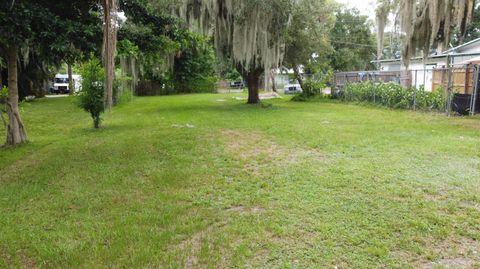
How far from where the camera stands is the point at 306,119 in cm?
1027

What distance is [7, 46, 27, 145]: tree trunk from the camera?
6.84 m

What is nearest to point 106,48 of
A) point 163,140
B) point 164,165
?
point 164,165

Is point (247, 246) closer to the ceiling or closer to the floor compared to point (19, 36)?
closer to the floor

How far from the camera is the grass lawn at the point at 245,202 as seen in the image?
276 cm

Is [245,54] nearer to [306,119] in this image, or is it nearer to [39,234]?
[306,119]

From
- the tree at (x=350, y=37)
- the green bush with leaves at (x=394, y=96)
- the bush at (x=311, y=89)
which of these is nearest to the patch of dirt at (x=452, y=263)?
the green bush with leaves at (x=394, y=96)

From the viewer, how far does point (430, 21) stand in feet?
26.6

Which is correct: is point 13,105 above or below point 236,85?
below

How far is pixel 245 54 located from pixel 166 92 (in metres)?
14.7

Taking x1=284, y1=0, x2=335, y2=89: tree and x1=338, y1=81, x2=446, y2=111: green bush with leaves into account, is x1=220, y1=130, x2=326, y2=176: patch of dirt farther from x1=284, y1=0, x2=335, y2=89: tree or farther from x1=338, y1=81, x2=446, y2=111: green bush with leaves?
x1=284, y1=0, x2=335, y2=89: tree

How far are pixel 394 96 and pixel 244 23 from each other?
594 centimetres

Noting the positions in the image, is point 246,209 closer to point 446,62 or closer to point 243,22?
point 243,22

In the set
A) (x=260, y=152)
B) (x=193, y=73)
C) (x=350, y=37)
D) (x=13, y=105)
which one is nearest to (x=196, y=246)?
(x=260, y=152)

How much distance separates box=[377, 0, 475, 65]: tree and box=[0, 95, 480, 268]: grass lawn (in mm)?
2302
